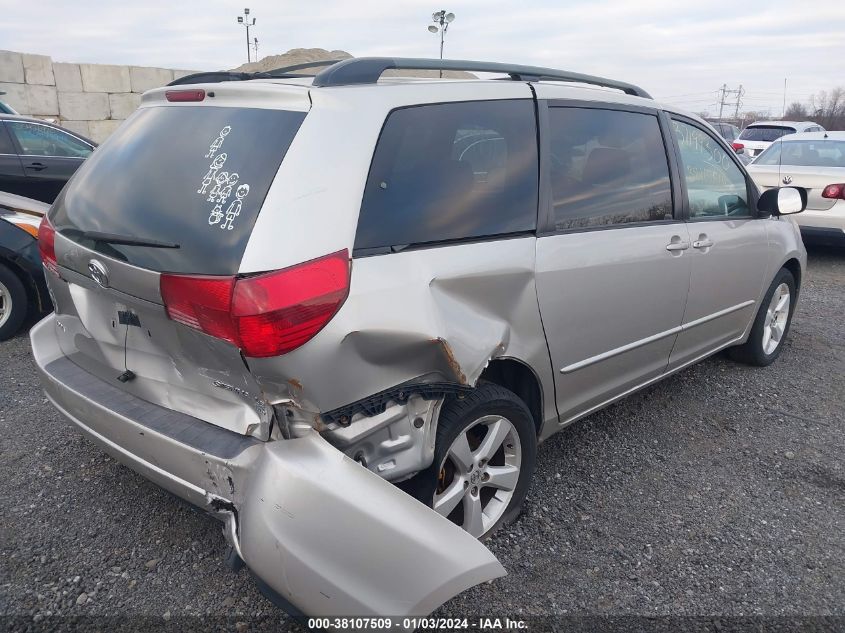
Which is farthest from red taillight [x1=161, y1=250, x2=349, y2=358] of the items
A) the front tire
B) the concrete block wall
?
the concrete block wall

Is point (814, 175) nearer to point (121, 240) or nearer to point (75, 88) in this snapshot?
point (121, 240)

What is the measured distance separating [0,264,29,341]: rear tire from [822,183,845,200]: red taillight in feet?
26.8

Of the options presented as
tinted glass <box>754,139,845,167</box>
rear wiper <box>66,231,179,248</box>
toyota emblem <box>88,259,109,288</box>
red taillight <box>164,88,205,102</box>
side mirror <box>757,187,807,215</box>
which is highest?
red taillight <box>164,88,205,102</box>

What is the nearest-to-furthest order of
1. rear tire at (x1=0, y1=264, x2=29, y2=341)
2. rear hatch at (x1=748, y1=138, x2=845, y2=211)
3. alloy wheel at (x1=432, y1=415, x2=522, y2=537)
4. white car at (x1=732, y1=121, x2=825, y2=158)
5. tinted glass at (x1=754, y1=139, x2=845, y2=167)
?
alloy wheel at (x1=432, y1=415, x2=522, y2=537)
rear tire at (x1=0, y1=264, x2=29, y2=341)
rear hatch at (x1=748, y1=138, x2=845, y2=211)
tinted glass at (x1=754, y1=139, x2=845, y2=167)
white car at (x1=732, y1=121, x2=825, y2=158)

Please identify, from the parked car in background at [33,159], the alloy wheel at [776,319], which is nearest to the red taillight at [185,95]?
the alloy wheel at [776,319]

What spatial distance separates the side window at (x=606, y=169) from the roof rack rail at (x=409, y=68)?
0.68ft

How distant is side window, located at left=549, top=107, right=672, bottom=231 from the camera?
8.82 feet

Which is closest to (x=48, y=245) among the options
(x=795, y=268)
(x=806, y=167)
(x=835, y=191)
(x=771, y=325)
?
(x=771, y=325)

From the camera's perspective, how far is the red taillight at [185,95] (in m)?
2.24

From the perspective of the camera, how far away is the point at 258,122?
2.02m

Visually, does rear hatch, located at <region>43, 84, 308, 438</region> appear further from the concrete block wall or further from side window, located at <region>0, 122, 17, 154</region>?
the concrete block wall

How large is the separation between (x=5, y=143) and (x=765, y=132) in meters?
15.7

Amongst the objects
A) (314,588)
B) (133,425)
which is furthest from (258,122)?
(314,588)

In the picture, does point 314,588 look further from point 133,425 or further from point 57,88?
point 57,88
